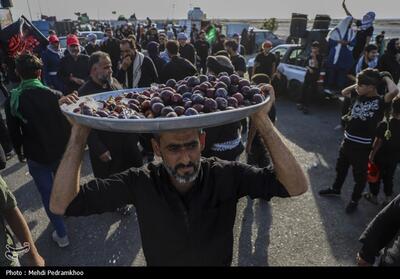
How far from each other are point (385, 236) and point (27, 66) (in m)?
3.52

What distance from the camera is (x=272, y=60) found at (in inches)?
353

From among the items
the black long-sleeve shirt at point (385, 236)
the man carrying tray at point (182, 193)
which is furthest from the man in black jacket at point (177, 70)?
the black long-sleeve shirt at point (385, 236)

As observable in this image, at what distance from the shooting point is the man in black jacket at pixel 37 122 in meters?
3.38

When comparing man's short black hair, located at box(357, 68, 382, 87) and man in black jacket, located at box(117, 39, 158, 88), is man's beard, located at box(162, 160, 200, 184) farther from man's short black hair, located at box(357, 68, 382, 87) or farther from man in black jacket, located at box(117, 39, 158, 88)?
man in black jacket, located at box(117, 39, 158, 88)

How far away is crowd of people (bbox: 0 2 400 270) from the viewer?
5.98 ft

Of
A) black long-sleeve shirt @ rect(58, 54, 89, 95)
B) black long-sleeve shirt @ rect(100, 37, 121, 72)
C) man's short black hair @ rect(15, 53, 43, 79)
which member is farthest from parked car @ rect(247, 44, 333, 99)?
man's short black hair @ rect(15, 53, 43, 79)

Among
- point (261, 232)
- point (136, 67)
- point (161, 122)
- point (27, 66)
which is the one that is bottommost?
point (261, 232)

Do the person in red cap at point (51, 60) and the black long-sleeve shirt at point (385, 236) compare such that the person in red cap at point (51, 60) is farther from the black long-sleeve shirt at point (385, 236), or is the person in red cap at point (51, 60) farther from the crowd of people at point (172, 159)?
the black long-sleeve shirt at point (385, 236)

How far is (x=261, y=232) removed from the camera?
4.23 m

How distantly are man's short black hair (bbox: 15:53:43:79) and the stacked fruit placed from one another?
185cm

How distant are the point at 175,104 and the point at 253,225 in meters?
3.09

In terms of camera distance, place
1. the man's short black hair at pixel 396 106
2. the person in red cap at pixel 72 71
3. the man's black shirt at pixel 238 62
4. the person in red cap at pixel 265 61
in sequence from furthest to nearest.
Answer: the person in red cap at pixel 265 61 < the man's black shirt at pixel 238 62 < the person in red cap at pixel 72 71 < the man's short black hair at pixel 396 106

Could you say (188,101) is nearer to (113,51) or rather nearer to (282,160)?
(282,160)

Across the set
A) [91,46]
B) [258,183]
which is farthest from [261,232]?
[91,46]
